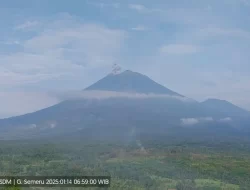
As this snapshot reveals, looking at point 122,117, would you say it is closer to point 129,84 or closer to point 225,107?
point 129,84

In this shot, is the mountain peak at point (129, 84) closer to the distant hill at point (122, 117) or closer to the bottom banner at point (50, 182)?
the distant hill at point (122, 117)

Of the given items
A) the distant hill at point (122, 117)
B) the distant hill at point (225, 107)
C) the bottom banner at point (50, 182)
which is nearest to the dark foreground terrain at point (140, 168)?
the bottom banner at point (50, 182)

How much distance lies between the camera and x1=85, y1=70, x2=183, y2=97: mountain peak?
127m

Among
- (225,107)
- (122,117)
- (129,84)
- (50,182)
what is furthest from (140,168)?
(225,107)

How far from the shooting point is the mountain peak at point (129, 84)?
127m

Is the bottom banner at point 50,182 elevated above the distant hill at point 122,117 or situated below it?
below

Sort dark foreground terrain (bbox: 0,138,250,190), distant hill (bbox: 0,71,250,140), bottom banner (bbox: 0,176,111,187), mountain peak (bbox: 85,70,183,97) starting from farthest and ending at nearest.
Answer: mountain peak (bbox: 85,70,183,97) < distant hill (bbox: 0,71,250,140) < dark foreground terrain (bbox: 0,138,250,190) < bottom banner (bbox: 0,176,111,187)

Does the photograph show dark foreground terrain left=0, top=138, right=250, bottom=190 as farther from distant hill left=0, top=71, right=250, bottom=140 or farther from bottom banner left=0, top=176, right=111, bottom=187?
distant hill left=0, top=71, right=250, bottom=140

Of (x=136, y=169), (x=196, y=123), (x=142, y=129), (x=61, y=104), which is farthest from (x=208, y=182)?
(x=61, y=104)

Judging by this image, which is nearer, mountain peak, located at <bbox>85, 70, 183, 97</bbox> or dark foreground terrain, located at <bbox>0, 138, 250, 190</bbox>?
dark foreground terrain, located at <bbox>0, 138, 250, 190</bbox>

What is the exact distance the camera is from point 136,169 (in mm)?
33188

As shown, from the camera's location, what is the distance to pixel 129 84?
435 feet

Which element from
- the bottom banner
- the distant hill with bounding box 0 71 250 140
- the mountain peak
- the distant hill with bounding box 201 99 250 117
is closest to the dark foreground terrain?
the bottom banner

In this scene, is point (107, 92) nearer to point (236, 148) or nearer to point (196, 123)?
point (196, 123)
